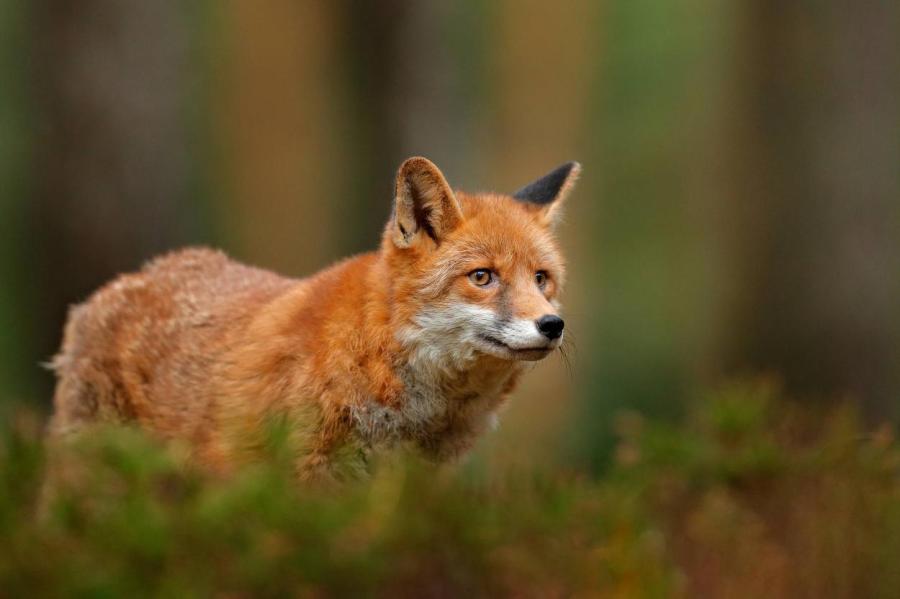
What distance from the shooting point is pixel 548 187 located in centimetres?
732

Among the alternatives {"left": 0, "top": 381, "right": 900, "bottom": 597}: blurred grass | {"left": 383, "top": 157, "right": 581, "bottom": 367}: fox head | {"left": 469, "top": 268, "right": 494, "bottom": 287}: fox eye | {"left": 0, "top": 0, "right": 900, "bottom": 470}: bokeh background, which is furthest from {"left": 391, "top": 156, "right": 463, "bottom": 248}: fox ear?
{"left": 0, "top": 381, "right": 900, "bottom": 597}: blurred grass

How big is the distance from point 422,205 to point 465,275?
48 cm

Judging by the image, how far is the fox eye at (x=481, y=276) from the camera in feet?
21.1

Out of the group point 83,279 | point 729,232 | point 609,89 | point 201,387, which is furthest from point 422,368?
point 609,89

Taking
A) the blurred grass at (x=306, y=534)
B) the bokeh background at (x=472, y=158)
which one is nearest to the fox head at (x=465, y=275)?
the bokeh background at (x=472, y=158)

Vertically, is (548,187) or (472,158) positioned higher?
(472,158)

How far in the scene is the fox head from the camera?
20.1 ft

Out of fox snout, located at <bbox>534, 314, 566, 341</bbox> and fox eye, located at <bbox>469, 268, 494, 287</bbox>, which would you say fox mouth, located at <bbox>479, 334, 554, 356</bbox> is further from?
fox eye, located at <bbox>469, 268, 494, 287</bbox>

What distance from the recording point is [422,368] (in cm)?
624

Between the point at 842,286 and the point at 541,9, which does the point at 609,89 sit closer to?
the point at 541,9

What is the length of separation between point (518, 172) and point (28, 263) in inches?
478

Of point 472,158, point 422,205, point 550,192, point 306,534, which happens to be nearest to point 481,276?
point 422,205

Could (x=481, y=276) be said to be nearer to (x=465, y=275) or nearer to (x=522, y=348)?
(x=465, y=275)

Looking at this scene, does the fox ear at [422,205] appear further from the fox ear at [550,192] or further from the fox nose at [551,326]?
the fox nose at [551,326]
